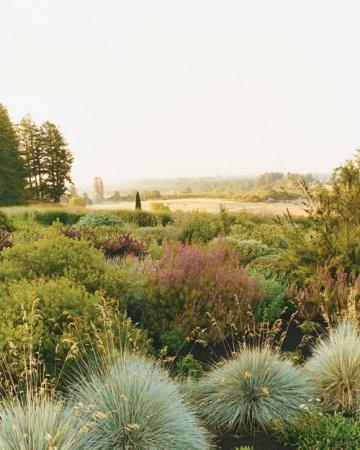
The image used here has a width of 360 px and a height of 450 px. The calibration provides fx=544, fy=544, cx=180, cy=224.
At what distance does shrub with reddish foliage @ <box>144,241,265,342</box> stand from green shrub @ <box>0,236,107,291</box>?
68 cm

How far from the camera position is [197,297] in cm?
576

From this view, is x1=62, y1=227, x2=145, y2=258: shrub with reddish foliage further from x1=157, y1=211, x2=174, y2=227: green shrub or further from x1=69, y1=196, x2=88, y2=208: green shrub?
x1=69, y1=196, x2=88, y2=208: green shrub

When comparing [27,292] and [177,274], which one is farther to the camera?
[177,274]

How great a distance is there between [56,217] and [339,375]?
17.1 metres

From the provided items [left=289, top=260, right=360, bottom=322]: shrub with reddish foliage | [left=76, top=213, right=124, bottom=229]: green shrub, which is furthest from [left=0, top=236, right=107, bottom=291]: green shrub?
[left=76, top=213, right=124, bottom=229]: green shrub

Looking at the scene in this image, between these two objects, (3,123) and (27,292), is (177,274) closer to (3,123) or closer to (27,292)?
(27,292)

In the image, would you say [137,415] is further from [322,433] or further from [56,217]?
[56,217]

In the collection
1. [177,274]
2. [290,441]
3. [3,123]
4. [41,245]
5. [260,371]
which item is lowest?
[290,441]

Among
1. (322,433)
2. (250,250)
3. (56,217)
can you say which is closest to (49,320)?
(322,433)

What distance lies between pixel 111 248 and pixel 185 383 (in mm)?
4987

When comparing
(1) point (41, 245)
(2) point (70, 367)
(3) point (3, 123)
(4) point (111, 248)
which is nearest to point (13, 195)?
(3) point (3, 123)

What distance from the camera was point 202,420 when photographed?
4.13m

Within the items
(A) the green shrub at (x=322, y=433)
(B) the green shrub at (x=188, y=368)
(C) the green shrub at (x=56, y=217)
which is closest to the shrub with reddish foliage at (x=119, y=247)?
(B) the green shrub at (x=188, y=368)

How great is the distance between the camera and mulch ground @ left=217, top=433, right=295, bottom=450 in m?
3.76
